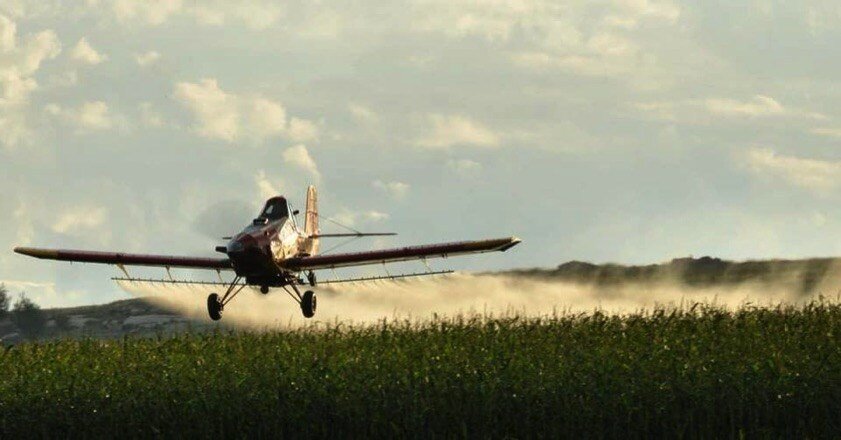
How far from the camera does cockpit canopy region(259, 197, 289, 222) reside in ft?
124

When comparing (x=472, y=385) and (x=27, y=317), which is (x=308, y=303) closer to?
(x=472, y=385)

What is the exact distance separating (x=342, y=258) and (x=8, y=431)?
58.5 ft

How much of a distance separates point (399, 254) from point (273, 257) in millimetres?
3833

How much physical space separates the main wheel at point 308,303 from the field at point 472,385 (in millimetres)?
9845

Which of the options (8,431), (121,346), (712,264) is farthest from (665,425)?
(712,264)

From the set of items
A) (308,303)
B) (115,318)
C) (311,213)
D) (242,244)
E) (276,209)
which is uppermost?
(311,213)

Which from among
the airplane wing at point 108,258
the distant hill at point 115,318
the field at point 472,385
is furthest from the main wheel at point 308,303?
the distant hill at point 115,318

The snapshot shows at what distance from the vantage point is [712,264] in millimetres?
68250

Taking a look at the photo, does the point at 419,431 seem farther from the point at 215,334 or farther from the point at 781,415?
the point at 215,334

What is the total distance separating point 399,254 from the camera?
123ft

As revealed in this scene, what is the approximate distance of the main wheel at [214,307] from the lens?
125 ft

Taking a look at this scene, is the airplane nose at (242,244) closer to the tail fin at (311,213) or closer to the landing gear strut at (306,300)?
the landing gear strut at (306,300)

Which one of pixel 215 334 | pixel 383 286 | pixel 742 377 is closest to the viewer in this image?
pixel 742 377

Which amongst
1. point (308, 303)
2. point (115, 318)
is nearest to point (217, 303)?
point (308, 303)
